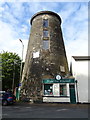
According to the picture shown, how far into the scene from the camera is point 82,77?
1527cm

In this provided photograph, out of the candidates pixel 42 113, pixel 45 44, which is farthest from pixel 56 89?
pixel 45 44

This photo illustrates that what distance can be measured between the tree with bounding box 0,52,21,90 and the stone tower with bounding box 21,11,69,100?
7.09 meters

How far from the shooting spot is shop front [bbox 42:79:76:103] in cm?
1538

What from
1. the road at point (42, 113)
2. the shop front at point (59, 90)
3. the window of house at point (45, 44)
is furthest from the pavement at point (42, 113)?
the window of house at point (45, 44)

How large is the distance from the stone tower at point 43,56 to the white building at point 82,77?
3087 millimetres

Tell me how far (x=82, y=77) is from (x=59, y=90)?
382cm

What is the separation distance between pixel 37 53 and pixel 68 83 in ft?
24.0

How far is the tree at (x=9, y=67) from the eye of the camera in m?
24.5

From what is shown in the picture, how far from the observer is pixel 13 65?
1043 inches

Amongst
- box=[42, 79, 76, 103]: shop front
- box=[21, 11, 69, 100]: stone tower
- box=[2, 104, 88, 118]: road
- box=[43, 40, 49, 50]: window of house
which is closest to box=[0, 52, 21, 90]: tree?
box=[21, 11, 69, 100]: stone tower

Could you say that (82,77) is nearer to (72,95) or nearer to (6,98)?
(72,95)

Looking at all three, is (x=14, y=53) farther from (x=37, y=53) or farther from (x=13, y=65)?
(x=37, y=53)

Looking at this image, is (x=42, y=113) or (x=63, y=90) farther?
(x=63, y=90)

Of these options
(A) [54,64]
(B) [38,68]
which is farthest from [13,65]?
(A) [54,64]
